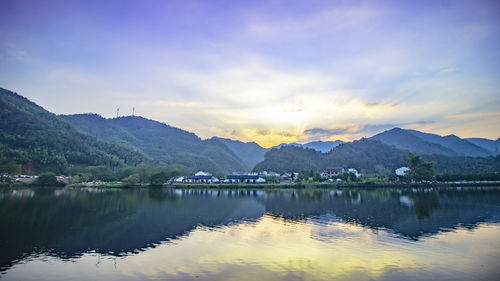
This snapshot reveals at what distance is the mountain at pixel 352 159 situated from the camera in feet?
368

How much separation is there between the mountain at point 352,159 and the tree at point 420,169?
4190cm

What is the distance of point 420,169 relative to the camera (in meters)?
61.1

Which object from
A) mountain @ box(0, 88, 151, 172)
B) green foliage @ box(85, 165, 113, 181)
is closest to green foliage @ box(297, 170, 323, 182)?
green foliage @ box(85, 165, 113, 181)

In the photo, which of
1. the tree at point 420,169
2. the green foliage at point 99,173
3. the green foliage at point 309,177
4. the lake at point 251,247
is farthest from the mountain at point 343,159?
the lake at point 251,247

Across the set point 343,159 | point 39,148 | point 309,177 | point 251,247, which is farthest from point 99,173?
point 343,159

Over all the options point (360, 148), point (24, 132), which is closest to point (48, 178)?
point (24, 132)

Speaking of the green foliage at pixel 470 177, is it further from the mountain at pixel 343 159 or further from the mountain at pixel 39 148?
the mountain at pixel 39 148

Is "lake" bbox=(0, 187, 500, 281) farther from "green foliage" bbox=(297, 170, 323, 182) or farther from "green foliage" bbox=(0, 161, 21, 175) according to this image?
"green foliage" bbox=(0, 161, 21, 175)

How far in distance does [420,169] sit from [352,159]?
231 feet

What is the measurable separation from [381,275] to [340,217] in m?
13.6

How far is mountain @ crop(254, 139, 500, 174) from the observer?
368 ft

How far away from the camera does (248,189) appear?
65750mm

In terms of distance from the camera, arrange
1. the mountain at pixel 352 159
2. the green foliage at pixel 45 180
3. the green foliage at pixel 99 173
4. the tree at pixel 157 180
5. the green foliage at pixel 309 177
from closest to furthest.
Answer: the tree at pixel 157 180
the green foliage at pixel 45 180
the green foliage at pixel 309 177
the green foliage at pixel 99 173
the mountain at pixel 352 159

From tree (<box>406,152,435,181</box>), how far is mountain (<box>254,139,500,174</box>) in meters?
41.9
